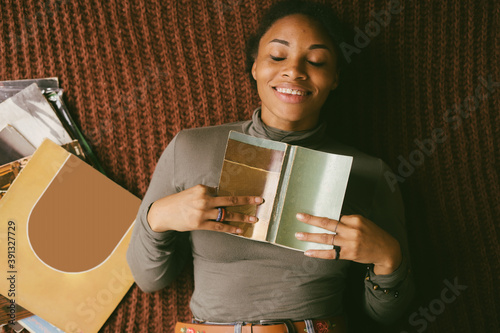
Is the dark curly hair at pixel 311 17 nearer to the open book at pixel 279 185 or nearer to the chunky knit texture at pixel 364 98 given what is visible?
the chunky knit texture at pixel 364 98

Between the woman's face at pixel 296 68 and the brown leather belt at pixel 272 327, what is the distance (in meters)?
0.44

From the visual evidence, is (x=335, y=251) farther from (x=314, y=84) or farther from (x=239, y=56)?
(x=239, y=56)

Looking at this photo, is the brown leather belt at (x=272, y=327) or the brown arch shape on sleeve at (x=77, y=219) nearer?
the brown leather belt at (x=272, y=327)

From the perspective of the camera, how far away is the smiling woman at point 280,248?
772mm

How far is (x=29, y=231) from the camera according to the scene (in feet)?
3.02

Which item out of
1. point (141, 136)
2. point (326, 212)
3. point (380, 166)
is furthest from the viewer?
point (141, 136)

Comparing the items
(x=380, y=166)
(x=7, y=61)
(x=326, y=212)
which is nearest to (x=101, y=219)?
(x=7, y=61)

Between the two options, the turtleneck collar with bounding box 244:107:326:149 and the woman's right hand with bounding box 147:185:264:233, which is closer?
the woman's right hand with bounding box 147:185:264:233

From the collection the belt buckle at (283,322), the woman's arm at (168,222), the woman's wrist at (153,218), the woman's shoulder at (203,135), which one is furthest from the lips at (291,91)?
the belt buckle at (283,322)

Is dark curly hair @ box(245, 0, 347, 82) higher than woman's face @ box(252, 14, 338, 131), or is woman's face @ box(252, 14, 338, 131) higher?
dark curly hair @ box(245, 0, 347, 82)

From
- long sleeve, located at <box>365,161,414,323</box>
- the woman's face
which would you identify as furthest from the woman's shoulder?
long sleeve, located at <box>365,161,414,323</box>

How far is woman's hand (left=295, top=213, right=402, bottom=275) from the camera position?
2.26 ft

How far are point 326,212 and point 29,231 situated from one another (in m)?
0.74

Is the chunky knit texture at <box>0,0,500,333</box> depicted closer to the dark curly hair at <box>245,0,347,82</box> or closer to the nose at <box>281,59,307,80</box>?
the dark curly hair at <box>245,0,347,82</box>
